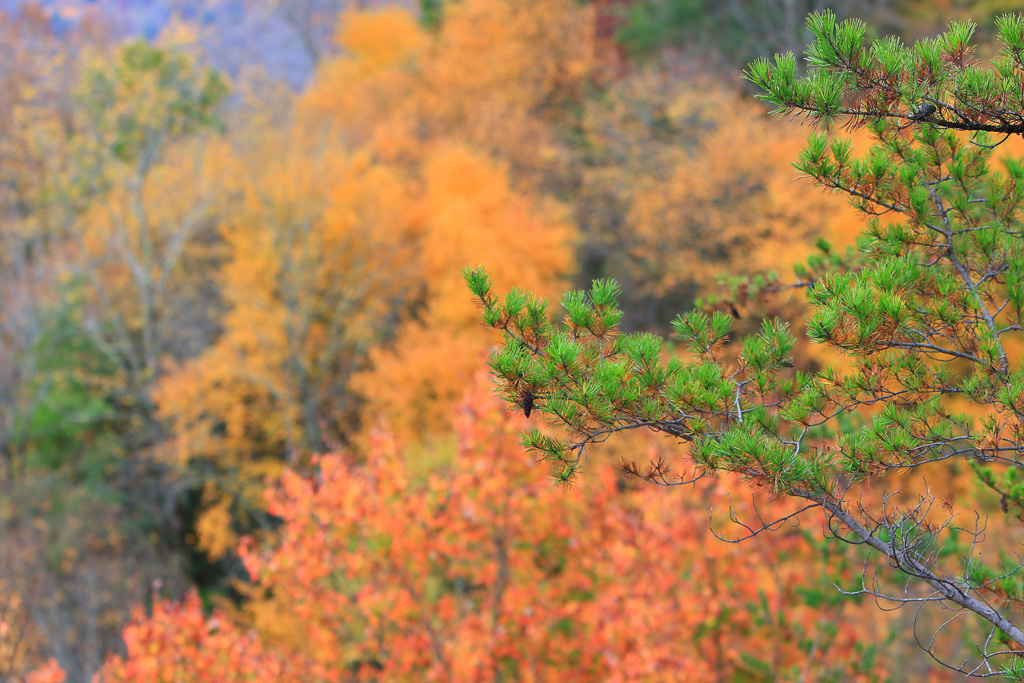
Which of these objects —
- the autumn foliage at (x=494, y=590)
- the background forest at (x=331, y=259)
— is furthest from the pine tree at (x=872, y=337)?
the background forest at (x=331, y=259)

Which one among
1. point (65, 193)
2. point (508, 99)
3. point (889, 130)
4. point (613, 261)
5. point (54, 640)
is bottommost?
point (54, 640)

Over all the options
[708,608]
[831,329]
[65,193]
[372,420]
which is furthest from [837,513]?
[65,193]

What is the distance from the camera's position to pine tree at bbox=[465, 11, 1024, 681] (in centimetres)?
256

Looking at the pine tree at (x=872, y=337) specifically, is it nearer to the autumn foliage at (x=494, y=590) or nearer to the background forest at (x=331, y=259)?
the autumn foliage at (x=494, y=590)

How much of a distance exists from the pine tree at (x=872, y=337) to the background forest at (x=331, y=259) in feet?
18.3

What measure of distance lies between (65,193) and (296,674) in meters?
18.1

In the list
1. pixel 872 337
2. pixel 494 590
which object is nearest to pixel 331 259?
pixel 494 590

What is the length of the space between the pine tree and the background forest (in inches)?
219

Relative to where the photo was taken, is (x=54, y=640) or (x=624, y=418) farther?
(x=54, y=640)

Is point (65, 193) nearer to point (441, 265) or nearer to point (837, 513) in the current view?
point (441, 265)

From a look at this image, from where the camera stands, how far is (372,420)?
1847 centimetres

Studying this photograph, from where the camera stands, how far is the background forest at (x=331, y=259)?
43.6 feet

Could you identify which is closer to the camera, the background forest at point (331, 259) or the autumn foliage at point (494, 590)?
the autumn foliage at point (494, 590)

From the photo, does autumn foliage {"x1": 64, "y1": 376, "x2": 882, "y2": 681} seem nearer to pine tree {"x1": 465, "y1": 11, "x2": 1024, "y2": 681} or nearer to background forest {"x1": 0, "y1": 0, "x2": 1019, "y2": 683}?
background forest {"x1": 0, "y1": 0, "x2": 1019, "y2": 683}
